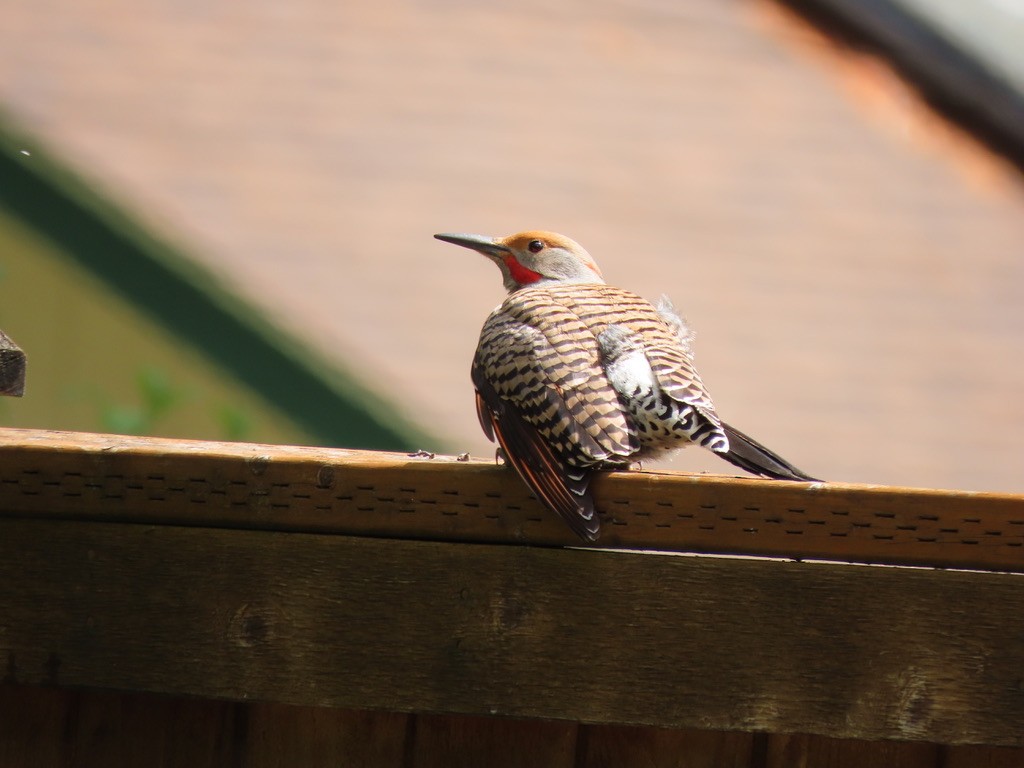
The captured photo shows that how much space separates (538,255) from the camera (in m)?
3.28

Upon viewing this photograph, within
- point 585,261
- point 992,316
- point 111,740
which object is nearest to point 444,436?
point 585,261

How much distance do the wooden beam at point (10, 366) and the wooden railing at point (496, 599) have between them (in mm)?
112

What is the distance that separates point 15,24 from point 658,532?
4.55m

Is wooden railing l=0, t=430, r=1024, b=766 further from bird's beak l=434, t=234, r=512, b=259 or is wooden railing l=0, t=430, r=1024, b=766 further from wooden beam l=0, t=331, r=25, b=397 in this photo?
bird's beak l=434, t=234, r=512, b=259

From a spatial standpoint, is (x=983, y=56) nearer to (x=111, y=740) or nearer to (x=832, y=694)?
(x=832, y=694)

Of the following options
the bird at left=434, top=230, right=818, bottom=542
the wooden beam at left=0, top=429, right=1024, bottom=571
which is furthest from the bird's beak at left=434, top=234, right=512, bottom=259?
the wooden beam at left=0, top=429, right=1024, bottom=571

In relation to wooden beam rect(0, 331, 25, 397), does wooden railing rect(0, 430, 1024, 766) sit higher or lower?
lower

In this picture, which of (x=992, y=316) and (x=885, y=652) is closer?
(x=885, y=652)

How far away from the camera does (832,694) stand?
1527 mm

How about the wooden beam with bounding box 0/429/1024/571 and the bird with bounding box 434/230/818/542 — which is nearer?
the wooden beam with bounding box 0/429/1024/571

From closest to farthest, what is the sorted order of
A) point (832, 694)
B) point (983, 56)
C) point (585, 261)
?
point (832, 694) < point (585, 261) < point (983, 56)

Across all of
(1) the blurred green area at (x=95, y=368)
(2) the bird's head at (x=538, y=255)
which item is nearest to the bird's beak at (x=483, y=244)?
(2) the bird's head at (x=538, y=255)

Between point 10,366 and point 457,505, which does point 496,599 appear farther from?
point 10,366

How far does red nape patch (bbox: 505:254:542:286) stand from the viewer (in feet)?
10.8
